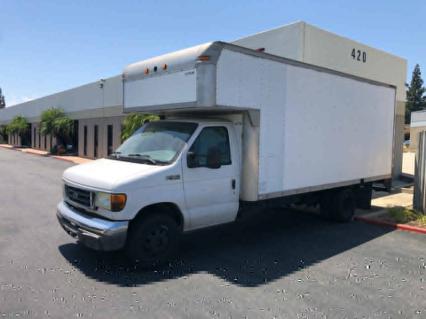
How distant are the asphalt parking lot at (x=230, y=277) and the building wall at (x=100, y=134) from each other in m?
18.3

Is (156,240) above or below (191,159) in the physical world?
below

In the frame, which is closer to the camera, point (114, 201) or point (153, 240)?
point (114, 201)

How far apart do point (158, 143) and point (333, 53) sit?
31.1 feet

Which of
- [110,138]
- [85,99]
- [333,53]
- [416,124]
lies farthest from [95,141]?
[416,124]

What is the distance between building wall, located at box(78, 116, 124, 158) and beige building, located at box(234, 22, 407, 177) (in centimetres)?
1402

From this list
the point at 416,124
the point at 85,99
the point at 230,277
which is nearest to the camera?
the point at 230,277

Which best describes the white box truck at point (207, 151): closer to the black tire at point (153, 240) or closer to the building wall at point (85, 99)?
the black tire at point (153, 240)

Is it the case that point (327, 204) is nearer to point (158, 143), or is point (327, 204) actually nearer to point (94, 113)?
point (158, 143)

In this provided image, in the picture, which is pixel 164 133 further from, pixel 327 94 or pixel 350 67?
pixel 350 67

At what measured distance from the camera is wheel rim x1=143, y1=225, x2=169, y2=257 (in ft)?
18.5

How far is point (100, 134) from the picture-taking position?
2862 cm

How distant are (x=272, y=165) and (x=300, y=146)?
94cm

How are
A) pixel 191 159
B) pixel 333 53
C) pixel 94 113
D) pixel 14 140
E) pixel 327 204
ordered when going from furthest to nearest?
pixel 14 140 < pixel 94 113 < pixel 333 53 < pixel 327 204 < pixel 191 159

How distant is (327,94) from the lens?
809 centimetres
